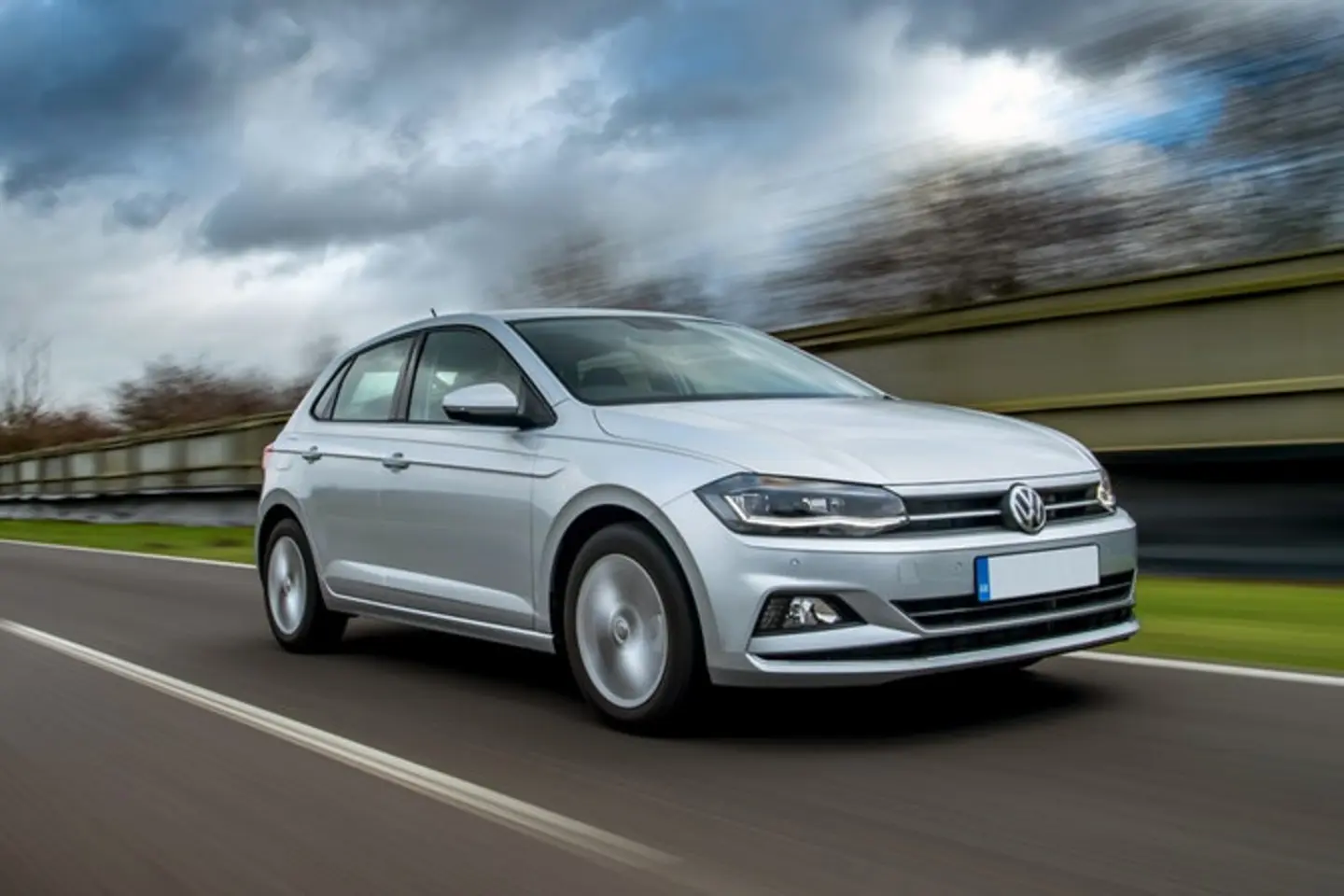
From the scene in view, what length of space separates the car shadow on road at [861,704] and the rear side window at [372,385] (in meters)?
1.21

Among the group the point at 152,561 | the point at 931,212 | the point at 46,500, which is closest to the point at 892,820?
the point at 931,212

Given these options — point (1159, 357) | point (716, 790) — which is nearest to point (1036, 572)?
point (716, 790)

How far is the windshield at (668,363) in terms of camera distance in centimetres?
630

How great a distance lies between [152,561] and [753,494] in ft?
41.6

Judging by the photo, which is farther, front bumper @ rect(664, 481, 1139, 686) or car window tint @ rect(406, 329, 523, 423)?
car window tint @ rect(406, 329, 523, 423)

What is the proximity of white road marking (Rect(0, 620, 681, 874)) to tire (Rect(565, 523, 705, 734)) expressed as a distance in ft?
2.39

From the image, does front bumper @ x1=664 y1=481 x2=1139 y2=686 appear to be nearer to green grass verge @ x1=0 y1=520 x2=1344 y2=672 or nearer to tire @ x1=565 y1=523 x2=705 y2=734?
tire @ x1=565 y1=523 x2=705 y2=734

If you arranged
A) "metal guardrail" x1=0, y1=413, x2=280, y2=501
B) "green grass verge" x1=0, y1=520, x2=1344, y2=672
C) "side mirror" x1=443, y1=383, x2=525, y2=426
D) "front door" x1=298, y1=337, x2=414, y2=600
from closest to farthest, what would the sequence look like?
"side mirror" x1=443, y1=383, x2=525, y2=426, "green grass verge" x1=0, y1=520, x2=1344, y2=672, "front door" x1=298, y1=337, x2=414, y2=600, "metal guardrail" x1=0, y1=413, x2=280, y2=501

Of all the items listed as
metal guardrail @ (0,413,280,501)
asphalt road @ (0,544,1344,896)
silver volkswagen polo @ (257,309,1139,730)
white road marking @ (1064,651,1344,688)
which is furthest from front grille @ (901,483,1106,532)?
metal guardrail @ (0,413,280,501)

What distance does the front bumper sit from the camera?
504cm

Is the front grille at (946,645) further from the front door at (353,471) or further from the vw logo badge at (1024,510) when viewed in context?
the front door at (353,471)

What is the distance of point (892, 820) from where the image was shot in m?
4.34

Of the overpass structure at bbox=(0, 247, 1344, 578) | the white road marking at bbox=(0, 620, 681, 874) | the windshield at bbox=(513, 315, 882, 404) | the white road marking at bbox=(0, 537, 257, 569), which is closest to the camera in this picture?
the white road marking at bbox=(0, 620, 681, 874)

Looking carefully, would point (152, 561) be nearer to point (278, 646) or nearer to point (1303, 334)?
point (278, 646)
